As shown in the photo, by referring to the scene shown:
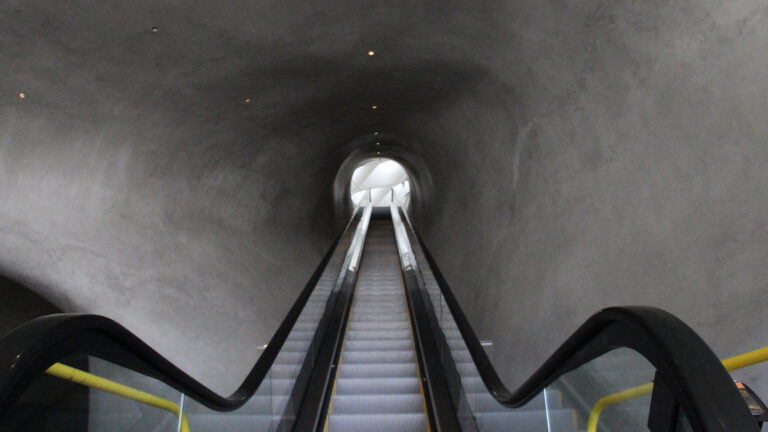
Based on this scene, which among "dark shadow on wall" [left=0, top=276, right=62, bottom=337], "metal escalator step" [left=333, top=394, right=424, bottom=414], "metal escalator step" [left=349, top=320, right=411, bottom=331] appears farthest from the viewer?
"dark shadow on wall" [left=0, top=276, right=62, bottom=337]

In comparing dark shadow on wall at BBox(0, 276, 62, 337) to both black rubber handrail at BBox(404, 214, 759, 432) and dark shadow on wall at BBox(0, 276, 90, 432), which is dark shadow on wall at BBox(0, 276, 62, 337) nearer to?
dark shadow on wall at BBox(0, 276, 90, 432)

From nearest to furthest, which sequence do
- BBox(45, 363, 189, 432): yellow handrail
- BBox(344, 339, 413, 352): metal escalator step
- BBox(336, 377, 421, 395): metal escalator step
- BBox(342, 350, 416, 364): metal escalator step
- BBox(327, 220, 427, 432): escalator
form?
BBox(45, 363, 189, 432): yellow handrail < BBox(327, 220, 427, 432): escalator < BBox(336, 377, 421, 395): metal escalator step < BBox(342, 350, 416, 364): metal escalator step < BBox(344, 339, 413, 352): metal escalator step

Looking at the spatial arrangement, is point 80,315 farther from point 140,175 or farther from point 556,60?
point 140,175

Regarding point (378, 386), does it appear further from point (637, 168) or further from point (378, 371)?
point (637, 168)

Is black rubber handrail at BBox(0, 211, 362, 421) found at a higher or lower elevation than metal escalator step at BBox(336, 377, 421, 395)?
higher

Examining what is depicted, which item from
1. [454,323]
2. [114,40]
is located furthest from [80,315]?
[454,323]

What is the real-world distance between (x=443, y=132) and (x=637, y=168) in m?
6.45

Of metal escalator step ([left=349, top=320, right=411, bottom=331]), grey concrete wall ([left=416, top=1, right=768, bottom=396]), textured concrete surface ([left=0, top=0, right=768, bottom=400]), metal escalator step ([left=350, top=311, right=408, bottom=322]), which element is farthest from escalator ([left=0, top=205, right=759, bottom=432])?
textured concrete surface ([left=0, top=0, right=768, bottom=400])

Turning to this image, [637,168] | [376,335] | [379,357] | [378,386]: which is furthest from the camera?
[376,335]

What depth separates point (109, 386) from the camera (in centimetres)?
190

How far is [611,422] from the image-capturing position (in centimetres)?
205

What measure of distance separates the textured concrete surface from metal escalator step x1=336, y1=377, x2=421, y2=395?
1.29 metres

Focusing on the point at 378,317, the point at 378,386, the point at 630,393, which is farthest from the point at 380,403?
the point at 630,393

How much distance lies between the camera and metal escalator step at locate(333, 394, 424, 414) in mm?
5680
